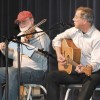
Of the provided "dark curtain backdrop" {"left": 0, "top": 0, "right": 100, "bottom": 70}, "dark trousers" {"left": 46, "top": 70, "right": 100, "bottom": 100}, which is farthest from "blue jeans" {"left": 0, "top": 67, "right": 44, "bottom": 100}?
"dark curtain backdrop" {"left": 0, "top": 0, "right": 100, "bottom": 70}

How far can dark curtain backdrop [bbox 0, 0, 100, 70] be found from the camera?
4051mm

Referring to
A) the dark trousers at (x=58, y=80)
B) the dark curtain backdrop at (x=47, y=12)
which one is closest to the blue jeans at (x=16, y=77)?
the dark trousers at (x=58, y=80)

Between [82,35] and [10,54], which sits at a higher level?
[82,35]

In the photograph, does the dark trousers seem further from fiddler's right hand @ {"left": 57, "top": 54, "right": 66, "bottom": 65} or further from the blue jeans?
the blue jeans

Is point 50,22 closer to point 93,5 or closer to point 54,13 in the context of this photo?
point 54,13

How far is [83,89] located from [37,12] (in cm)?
182

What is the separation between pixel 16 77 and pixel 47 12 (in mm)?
1357

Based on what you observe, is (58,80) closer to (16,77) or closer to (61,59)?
(61,59)

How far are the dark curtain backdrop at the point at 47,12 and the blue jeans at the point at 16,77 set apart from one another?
0.63 metres

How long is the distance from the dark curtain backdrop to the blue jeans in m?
0.63

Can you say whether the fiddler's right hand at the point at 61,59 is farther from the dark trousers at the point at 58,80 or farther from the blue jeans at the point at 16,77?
the blue jeans at the point at 16,77

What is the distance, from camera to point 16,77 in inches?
130

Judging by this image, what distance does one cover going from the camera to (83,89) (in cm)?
292

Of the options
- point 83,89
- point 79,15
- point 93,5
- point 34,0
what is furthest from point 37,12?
point 83,89
